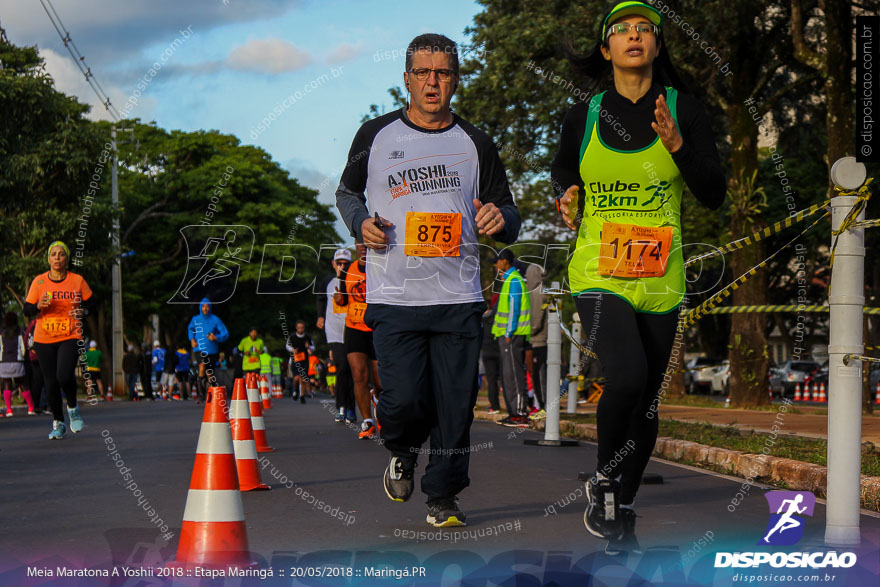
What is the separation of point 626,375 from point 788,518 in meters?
1.10

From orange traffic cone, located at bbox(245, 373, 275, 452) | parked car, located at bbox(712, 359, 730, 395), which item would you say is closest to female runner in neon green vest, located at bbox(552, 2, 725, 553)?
orange traffic cone, located at bbox(245, 373, 275, 452)

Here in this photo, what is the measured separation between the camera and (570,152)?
5609 mm

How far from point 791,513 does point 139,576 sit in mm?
3031

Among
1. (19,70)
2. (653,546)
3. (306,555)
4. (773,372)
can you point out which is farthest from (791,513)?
(773,372)

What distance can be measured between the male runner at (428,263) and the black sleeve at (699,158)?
96cm

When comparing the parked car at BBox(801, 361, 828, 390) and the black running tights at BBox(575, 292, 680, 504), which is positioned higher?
the black running tights at BBox(575, 292, 680, 504)

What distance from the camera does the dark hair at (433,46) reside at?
5977 mm

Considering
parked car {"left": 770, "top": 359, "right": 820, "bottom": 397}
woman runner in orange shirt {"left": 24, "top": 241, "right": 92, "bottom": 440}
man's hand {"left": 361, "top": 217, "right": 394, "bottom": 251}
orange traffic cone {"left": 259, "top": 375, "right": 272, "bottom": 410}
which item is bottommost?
parked car {"left": 770, "top": 359, "right": 820, "bottom": 397}

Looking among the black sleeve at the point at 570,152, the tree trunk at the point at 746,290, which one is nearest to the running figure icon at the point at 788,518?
the black sleeve at the point at 570,152

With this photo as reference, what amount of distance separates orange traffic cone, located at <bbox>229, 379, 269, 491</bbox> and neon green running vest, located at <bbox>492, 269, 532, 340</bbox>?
22.1 ft

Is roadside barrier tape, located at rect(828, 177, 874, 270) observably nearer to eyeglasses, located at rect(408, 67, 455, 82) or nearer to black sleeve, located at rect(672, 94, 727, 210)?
black sleeve, located at rect(672, 94, 727, 210)

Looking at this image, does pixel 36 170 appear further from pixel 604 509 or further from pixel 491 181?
pixel 604 509

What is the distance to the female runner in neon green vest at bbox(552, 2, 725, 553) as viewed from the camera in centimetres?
519

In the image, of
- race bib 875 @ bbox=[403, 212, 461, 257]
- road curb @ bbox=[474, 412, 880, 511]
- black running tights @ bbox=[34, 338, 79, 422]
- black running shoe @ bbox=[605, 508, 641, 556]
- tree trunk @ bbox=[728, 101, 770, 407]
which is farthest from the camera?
tree trunk @ bbox=[728, 101, 770, 407]
